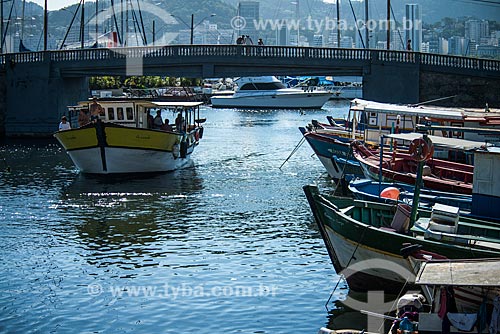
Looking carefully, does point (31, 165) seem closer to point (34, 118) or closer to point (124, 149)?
point (124, 149)

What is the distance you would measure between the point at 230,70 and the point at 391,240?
41.3 m

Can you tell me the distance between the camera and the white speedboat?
107 m

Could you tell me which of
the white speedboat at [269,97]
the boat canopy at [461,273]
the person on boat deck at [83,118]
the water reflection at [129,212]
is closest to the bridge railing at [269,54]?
the water reflection at [129,212]

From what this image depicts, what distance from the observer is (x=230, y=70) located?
203 feet

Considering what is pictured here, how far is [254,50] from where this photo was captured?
200 ft

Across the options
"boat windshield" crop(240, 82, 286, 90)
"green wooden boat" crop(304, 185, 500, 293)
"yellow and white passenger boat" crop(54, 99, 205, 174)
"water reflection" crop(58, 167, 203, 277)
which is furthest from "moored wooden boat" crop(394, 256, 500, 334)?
"boat windshield" crop(240, 82, 286, 90)

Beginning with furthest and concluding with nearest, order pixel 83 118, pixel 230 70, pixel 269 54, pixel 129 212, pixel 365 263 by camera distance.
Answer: pixel 230 70, pixel 269 54, pixel 83 118, pixel 129 212, pixel 365 263

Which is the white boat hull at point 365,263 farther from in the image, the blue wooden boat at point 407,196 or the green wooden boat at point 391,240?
the blue wooden boat at point 407,196

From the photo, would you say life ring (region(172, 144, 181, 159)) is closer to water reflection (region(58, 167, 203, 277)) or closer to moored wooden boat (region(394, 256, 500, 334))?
water reflection (region(58, 167, 203, 277))

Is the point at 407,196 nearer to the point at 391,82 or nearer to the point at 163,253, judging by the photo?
the point at 163,253

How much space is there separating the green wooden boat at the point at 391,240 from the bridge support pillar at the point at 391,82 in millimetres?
34700

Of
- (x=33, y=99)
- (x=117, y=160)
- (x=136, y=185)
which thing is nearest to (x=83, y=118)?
(x=117, y=160)

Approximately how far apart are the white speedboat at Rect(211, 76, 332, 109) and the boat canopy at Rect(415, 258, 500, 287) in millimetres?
88376

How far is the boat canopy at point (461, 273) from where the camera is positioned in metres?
17.1
